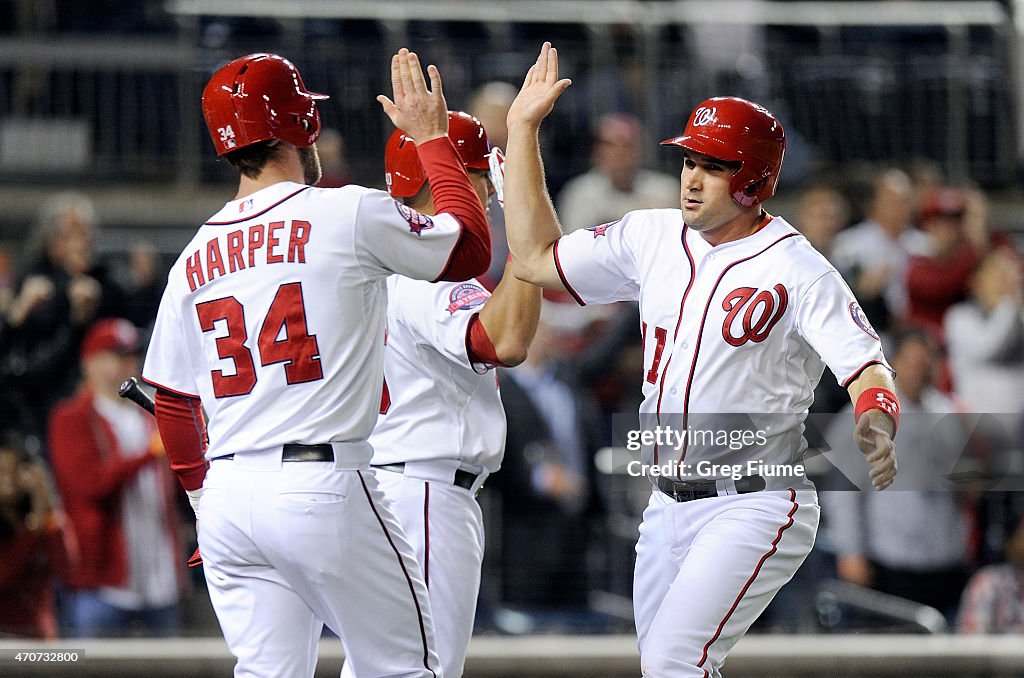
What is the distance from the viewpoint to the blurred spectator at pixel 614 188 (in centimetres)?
894

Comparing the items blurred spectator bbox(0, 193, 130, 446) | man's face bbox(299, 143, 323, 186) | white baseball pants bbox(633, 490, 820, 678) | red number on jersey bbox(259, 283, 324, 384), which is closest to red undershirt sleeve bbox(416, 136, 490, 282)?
man's face bbox(299, 143, 323, 186)

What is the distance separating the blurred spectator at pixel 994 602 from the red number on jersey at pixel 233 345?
4.65m

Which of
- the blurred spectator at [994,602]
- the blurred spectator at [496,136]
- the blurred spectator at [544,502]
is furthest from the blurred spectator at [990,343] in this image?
the blurred spectator at [496,136]

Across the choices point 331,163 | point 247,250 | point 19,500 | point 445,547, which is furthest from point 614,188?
point 247,250

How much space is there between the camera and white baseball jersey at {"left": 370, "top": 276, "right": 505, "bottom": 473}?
462 cm

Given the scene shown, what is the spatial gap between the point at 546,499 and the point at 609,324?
3.70ft

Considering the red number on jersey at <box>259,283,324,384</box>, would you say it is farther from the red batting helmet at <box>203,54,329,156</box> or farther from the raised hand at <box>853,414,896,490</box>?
the raised hand at <box>853,414,896,490</box>

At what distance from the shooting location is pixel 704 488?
14.1 feet

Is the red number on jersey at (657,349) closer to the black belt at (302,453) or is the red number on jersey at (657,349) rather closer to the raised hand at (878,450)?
the raised hand at (878,450)

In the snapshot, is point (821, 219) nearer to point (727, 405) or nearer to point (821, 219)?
point (821, 219)

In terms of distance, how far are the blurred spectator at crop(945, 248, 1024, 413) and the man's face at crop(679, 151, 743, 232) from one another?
13.9ft

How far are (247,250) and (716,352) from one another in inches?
52.7

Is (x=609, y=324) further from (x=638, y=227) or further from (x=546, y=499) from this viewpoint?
(x=638, y=227)

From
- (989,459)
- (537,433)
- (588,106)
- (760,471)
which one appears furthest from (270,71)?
(588,106)
